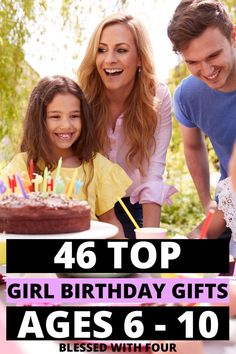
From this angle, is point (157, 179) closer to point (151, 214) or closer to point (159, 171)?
point (159, 171)

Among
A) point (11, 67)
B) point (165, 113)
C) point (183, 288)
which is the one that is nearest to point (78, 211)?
point (183, 288)

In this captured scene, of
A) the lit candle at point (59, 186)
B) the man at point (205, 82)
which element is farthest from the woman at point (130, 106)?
the lit candle at point (59, 186)

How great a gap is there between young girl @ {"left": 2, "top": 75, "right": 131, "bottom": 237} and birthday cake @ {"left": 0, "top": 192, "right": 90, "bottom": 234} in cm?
47

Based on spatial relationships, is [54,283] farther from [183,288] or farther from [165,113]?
[165,113]

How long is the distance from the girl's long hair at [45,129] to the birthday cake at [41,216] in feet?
1.77

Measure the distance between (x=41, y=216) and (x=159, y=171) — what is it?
0.92m

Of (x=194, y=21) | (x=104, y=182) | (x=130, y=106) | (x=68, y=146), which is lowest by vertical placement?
(x=104, y=182)

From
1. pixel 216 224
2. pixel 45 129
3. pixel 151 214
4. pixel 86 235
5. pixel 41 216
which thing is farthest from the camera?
pixel 151 214

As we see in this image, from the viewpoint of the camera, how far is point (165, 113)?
2.65 meters

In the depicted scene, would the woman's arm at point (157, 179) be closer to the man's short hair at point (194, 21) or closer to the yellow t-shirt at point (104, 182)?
the yellow t-shirt at point (104, 182)

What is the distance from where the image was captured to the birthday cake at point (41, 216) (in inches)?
68.7

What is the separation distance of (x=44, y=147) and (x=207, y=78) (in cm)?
58

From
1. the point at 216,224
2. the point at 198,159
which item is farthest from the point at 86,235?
the point at 198,159

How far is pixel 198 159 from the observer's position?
296 centimetres
